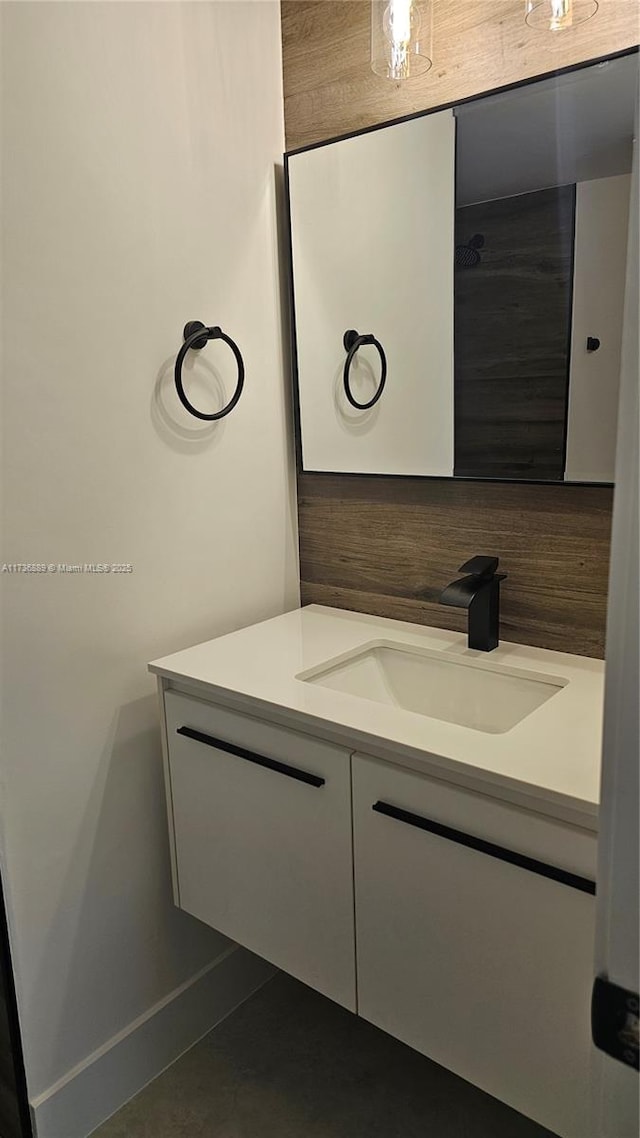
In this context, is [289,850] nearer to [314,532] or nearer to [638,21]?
[314,532]

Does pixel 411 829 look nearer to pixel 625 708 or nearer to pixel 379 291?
pixel 625 708

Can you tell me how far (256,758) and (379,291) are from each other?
974 millimetres

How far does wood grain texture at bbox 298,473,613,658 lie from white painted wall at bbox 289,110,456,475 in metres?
0.08

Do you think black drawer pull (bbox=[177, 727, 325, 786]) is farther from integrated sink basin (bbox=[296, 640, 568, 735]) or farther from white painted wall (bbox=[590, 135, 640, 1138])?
white painted wall (bbox=[590, 135, 640, 1138])

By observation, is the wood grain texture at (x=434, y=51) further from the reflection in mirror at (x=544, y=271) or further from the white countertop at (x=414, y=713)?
the white countertop at (x=414, y=713)

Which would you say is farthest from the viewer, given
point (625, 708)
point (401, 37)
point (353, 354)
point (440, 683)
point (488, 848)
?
point (353, 354)

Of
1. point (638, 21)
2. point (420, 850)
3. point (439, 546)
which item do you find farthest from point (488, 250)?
point (420, 850)

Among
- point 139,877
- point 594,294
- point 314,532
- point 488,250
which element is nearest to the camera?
point 594,294

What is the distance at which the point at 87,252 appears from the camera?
140cm

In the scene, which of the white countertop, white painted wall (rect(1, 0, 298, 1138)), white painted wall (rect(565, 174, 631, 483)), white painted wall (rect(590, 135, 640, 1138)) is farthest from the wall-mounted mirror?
white painted wall (rect(590, 135, 640, 1138))

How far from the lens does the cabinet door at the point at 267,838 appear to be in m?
1.31

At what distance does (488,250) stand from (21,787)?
1286 mm

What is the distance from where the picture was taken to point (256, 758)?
4.56 ft

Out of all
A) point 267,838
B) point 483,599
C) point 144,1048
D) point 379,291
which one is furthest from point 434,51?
point 144,1048
